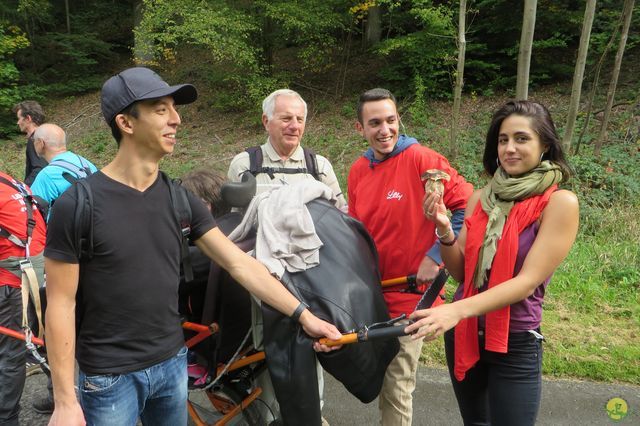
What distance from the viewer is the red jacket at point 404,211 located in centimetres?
269

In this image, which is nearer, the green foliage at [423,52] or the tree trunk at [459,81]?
the tree trunk at [459,81]

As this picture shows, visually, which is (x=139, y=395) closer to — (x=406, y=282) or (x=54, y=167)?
(x=406, y=282)

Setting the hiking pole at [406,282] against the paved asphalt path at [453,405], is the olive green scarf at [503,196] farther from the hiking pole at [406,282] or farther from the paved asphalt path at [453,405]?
the paved asphalt path at [453,405]

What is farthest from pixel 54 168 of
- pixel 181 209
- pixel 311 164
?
pixel 181 209

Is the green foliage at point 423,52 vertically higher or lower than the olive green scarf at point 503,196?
higher

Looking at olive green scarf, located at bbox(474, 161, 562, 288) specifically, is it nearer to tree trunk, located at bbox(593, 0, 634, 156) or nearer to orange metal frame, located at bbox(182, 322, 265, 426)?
orange metal frame, located at bbox(182, 322, 265, 426)

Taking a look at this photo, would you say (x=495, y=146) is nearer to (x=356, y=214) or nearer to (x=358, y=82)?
(x=356, y=214)

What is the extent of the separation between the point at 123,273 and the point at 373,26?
16233mm

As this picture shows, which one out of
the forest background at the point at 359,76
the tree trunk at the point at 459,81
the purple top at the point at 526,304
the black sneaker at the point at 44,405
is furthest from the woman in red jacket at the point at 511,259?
the tree trunk at the point at 459,81

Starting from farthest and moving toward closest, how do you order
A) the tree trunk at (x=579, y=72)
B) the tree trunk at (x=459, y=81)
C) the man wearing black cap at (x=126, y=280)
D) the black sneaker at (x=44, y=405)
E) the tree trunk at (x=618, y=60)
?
1. the tree trunk at (x=459, y=81)
2. the tree trunk at (x=618, y=60)
3. the tree trunk at (x=579, y=72)
4. the black sneaker at (x=44, y=405)
5. the man wearing black cap at (x=126, y=280)

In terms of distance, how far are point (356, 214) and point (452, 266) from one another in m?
0.80

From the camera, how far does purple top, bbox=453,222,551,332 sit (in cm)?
206

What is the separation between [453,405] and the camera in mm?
3551

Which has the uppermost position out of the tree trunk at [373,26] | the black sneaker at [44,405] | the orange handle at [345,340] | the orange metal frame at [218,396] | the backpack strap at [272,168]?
the tree trunk at [373,26]
